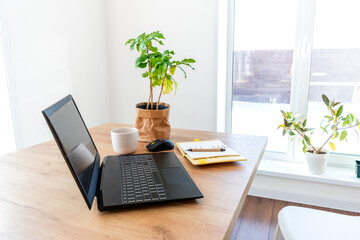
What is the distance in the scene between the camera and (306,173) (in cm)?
197

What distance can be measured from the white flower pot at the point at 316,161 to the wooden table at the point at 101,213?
3.99 ft

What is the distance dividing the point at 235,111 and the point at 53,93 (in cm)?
147

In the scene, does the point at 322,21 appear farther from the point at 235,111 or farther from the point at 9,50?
the point at 9,50

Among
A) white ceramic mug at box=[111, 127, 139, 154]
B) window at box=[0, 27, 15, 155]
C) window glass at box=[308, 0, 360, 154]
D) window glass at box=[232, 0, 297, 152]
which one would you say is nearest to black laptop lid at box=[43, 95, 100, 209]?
white ceramic mug at box=[111, 127, 139, 154]

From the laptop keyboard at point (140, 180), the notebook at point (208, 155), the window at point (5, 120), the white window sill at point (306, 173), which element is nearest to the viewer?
the laptop keyboard at point (140, 180)

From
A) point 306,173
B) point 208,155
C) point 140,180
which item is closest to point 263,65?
point 306,173

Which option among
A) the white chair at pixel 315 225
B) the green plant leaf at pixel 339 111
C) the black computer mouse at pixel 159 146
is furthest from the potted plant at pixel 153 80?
the green plant leaf at pixel 339 111

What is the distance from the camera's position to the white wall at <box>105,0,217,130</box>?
80.6 inches

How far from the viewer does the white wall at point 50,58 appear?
5.31 ft

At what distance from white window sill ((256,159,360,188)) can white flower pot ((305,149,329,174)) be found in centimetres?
4

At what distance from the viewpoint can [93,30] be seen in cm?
223

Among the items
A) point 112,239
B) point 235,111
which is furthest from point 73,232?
point 235,111

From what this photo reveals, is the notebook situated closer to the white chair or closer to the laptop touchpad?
the laptop touchpad

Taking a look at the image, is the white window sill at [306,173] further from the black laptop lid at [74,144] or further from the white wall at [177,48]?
the black laptop lid at [74,144]
